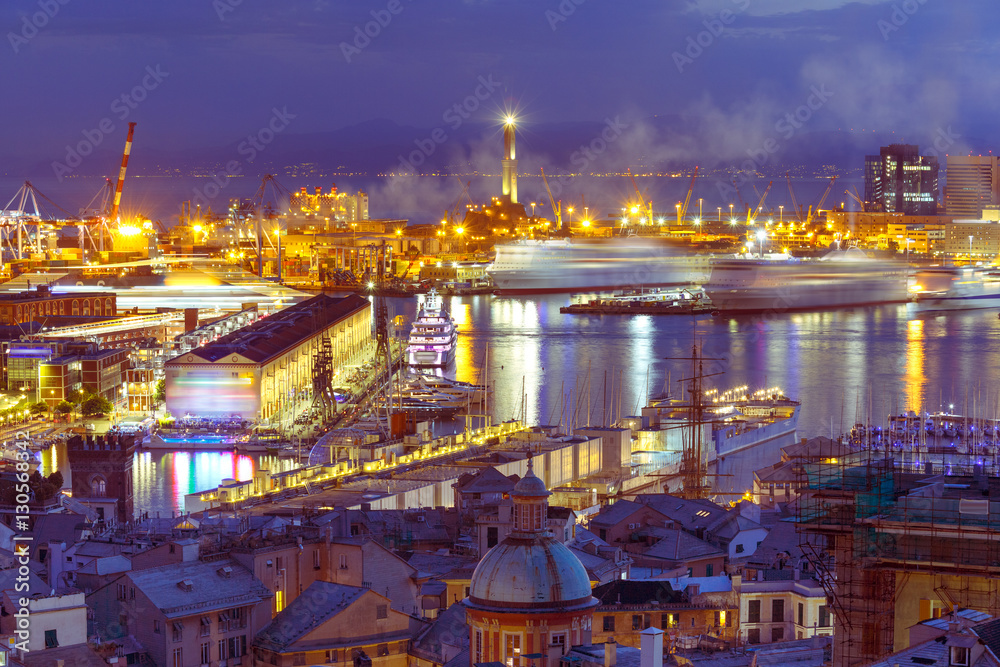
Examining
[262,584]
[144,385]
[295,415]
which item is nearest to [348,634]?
[262,584]

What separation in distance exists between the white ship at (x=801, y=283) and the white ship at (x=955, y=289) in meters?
0.47

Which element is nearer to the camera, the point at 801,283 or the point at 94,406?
the point at 94,406

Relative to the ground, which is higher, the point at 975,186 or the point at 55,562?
the point at 975,186

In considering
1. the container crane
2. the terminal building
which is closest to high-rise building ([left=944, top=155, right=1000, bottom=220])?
the container crane

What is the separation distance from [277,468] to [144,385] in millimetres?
3693

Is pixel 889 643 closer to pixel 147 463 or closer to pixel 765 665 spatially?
pixel 765 665

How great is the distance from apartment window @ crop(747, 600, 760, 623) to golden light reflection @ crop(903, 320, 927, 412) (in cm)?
855

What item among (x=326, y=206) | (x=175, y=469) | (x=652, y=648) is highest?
(x=326, y=206)

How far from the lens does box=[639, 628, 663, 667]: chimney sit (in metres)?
3.04

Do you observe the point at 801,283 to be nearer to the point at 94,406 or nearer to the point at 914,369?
the point at 914,369

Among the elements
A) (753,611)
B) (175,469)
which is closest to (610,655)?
(753,611)

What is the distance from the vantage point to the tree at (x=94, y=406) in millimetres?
13016

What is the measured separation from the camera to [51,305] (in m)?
20.5

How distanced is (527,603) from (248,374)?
9.72m
